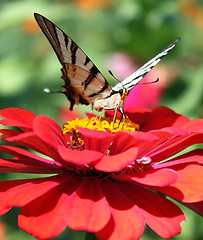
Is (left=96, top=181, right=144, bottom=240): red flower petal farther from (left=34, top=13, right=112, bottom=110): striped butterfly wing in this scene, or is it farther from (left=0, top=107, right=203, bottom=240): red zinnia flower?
(left=34, top=13, right=112, bottom=110): striped butterfly wing

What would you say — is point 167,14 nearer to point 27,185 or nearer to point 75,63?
point 75,63

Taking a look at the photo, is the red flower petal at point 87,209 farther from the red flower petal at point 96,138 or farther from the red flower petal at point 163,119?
the red flower petal at point 163,119

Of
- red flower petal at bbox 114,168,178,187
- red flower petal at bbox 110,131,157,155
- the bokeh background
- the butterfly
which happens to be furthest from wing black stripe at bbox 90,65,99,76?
the bokeh background

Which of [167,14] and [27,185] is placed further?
[167,14]

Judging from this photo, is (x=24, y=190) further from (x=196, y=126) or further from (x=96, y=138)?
(x=196, y=126)

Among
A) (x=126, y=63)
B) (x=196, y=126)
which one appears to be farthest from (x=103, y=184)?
(x=126, y=63)

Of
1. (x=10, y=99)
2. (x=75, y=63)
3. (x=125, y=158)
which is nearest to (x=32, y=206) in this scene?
(x=125, y=158)
